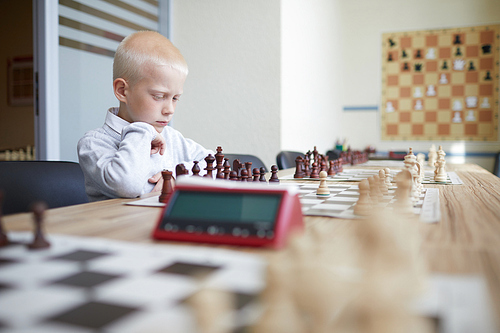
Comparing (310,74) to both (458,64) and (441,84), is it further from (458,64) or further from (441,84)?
(458,64)

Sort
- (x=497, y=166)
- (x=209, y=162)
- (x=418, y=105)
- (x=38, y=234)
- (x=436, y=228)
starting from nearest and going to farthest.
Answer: (x=38, y=234), (x=436, y=228), (x=209, y=162), (x=497, y=166), (x=418, y=105)

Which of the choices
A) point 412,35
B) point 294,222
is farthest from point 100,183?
point 412,35

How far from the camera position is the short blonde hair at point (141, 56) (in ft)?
4.88

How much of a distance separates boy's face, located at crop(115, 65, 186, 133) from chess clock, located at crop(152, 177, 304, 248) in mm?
868

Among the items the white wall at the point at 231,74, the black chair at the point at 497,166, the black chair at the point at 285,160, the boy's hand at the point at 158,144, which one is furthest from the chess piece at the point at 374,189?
the black chair at the point at 497,166

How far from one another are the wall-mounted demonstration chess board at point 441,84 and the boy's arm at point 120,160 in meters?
4.62

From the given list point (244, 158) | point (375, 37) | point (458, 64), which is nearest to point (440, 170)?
point (244, 158)

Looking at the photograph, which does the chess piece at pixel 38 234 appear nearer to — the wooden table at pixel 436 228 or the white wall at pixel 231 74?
the wooden table at pixel 436 228

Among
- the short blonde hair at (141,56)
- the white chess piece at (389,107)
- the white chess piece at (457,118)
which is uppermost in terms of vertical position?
the white chess piece at (389,107)

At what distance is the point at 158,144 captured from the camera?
4.81ft

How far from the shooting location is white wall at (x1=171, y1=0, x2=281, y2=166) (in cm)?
322

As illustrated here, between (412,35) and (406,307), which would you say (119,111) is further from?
(412,35)

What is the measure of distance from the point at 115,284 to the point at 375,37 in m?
5.71

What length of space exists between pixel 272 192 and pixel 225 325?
308 millimetres
